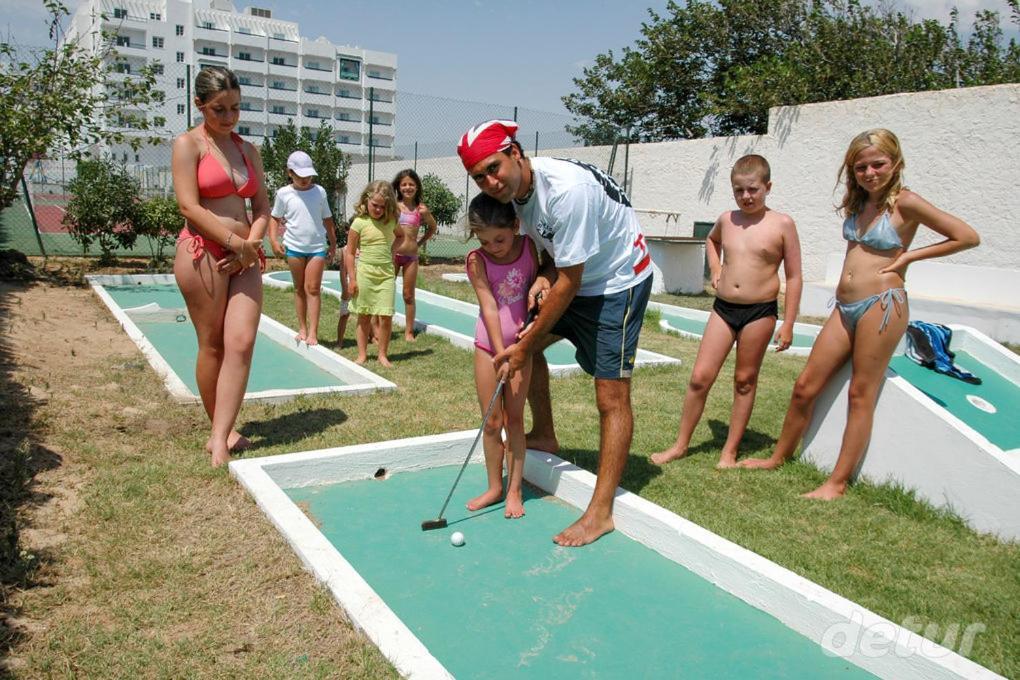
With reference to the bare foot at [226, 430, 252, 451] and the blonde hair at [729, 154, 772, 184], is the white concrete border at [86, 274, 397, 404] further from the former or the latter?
the blonde hair at [729, 154, 772, 184]

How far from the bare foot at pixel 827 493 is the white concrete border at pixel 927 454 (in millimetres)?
245

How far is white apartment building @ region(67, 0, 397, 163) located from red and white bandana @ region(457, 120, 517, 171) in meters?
76.9

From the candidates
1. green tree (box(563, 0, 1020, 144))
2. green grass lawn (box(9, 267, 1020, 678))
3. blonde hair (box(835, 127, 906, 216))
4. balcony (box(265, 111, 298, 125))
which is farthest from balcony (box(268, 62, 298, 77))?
blonde hair (box(835, 127, 906, 216))

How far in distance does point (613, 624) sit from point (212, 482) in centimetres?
210

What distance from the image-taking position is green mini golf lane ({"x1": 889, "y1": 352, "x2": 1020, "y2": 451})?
14.0 feet

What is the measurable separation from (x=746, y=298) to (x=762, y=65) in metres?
15.4

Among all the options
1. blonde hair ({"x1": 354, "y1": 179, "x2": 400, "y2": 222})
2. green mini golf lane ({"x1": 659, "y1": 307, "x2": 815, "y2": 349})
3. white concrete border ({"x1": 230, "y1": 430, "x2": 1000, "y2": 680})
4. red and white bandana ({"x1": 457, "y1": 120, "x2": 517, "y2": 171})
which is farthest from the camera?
green mini golf lane ({"x1": 659, "y1": 307, "x2": 815, "y2": 349})

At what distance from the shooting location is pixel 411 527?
→ 350 centimetres

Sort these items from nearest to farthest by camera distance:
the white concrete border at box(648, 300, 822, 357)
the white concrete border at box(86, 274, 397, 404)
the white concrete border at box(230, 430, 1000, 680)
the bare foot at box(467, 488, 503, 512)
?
1. the white concrete border at box(230, 430, 1000, 680)
2. the bare foot at box(467, 488, 503, 512)
3. the white concrete border at box(86, 274, 397, 404)
4. the white concrete border at box(648, 300, 822, 357)

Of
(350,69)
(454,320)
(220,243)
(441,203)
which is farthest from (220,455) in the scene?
(350,69)

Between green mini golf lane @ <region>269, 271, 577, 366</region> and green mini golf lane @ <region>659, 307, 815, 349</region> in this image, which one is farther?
green mini golf lane @ <region>659, 307, 815, 349</region>

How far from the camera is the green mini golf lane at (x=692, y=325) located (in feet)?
30.2

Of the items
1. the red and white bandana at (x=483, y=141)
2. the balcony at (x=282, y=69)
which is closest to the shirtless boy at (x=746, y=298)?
the red and white bandana at (x=483, y=141)

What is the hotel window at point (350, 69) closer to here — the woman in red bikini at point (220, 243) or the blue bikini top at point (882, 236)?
the woman in red bikini at point (220, 243)
